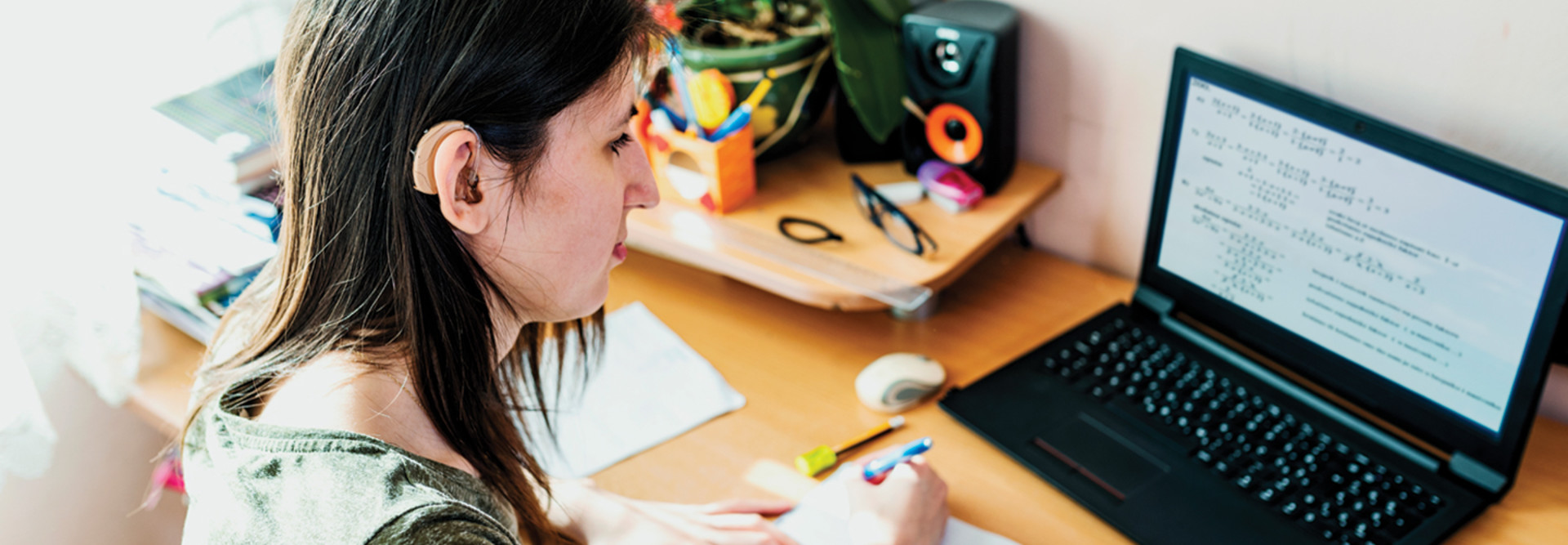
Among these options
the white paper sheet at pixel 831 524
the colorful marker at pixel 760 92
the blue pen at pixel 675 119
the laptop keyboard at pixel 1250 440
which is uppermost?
the colorful marker at pixel 760 92

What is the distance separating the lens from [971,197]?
1171 mm

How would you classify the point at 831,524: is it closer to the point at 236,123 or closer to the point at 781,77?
the point at 781,77

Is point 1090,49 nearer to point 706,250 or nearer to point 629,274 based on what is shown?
point 706,250

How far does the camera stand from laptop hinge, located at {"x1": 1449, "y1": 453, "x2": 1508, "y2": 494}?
85cm

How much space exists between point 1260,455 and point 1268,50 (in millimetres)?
370

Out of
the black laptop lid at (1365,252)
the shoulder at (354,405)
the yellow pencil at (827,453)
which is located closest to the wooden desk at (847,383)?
the yellow pencil at (827,453)

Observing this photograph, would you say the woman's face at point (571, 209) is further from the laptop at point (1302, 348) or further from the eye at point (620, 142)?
the laptop at point (1302, 348)

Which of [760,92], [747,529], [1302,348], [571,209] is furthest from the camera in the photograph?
[760,92]

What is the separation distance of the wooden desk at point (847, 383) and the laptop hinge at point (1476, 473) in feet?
0.08

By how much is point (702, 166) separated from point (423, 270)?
481 mm

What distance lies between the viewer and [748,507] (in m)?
0.89

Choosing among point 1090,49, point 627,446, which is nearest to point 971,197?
point 1090,49

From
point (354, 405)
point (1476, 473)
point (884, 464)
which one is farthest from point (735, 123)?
point (1476, 473)

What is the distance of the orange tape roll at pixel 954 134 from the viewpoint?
1166 millimetres
